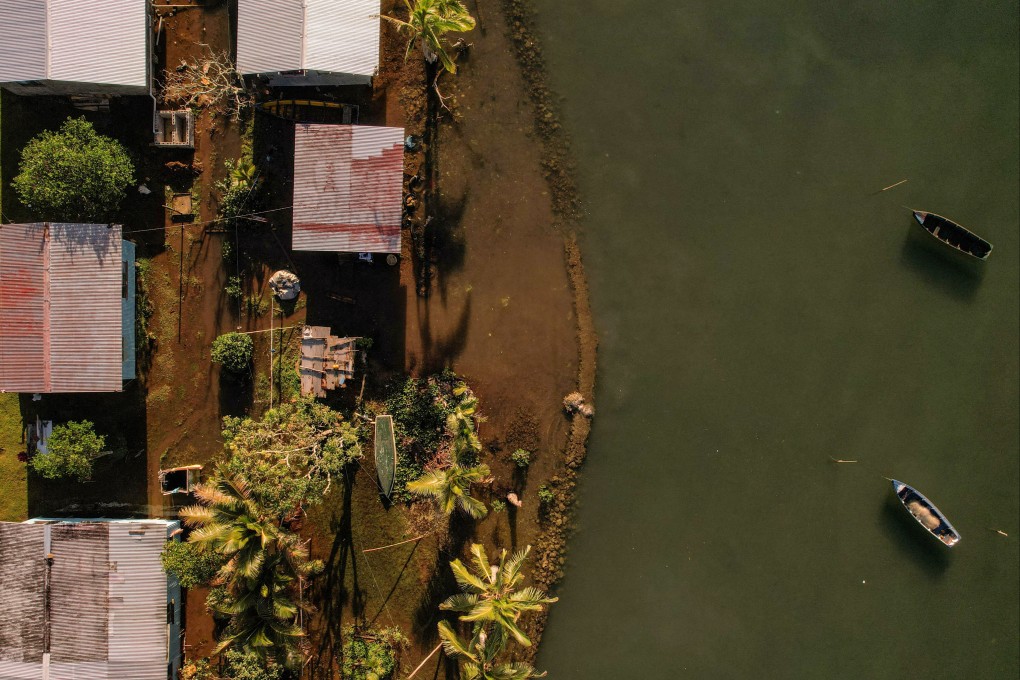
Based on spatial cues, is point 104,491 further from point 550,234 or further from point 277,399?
point 550,234

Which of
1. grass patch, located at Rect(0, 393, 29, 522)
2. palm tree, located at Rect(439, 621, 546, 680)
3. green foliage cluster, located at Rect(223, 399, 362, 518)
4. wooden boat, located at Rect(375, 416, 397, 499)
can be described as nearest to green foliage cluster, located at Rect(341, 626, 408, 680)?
palm tree, located at Rect(439, 621, 546, 680)

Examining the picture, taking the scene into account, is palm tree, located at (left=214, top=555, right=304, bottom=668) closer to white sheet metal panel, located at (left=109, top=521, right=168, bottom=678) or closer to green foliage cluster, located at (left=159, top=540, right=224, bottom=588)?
green foliage cluster, located at (left=159, top=540, right=224, bottom=588)

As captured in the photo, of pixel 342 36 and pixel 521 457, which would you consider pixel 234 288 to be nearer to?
pixel 342 36

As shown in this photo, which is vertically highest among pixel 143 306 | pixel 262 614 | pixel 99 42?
pixel 99 42

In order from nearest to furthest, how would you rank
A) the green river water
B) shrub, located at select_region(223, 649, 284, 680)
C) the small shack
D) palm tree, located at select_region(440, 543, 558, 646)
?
palm tree, located at select_region(440, 543, 558, 646) < shrub, located at select_region(223, 649, 284, 680) < the small shack < the green river water

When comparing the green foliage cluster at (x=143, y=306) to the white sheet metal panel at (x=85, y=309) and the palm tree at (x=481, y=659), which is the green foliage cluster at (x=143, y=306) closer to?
the white sheet metal panel at (x=85, y=309)

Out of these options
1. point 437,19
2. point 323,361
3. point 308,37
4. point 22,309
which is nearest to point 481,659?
point 323,361
